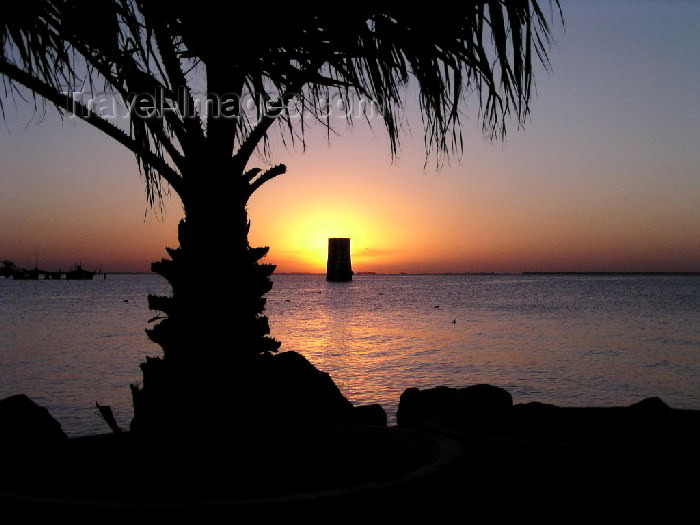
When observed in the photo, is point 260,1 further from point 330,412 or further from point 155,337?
point 330,412

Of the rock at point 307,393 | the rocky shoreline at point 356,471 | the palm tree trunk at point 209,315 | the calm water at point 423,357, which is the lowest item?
the calm water at point 423,357

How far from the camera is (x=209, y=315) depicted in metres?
3.57

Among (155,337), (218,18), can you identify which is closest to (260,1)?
(218,18)

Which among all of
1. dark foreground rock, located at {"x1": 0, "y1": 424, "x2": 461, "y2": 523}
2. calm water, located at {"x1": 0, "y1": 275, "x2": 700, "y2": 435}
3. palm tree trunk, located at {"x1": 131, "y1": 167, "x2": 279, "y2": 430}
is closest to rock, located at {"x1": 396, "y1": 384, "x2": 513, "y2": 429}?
palm tree trunk, located at {"x1": 131, "y1": 167, "x2": 279, "y2": 430}

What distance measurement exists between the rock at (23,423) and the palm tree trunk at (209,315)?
3.41m

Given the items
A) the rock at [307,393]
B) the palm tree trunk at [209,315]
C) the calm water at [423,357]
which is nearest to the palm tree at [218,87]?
the palm tree trunk at [209,315]

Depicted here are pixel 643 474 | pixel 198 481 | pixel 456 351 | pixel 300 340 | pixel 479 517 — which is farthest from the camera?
pixel 300 340

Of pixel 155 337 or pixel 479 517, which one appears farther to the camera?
pixel 155 337

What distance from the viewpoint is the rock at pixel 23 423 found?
637 centimetres

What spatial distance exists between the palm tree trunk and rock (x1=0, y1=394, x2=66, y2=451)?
3.41 meters

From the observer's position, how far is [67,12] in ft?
10.6

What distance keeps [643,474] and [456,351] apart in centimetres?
2998

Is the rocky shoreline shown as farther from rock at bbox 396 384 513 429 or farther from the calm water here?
the calm water

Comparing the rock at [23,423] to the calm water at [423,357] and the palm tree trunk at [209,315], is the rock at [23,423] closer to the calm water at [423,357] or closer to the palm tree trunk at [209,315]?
the palm tree trunk at [209,315]
